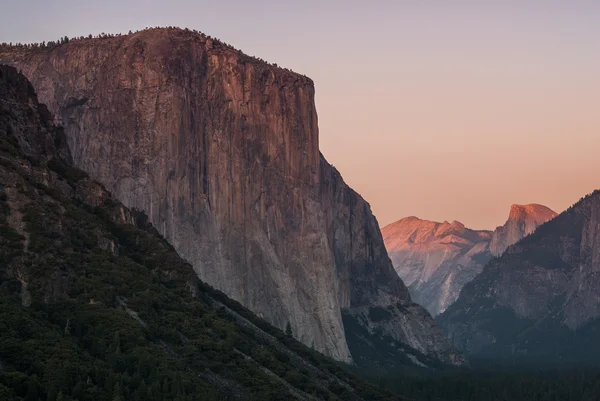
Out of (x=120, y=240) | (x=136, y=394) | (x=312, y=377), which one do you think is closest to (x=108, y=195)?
(x=120, y=240)

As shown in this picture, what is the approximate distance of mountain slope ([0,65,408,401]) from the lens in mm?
137750

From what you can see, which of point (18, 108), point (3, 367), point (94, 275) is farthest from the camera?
point (18, 108)

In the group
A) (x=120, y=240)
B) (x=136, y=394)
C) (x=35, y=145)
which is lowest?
(x=136, y=394)

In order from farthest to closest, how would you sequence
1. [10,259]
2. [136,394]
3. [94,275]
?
[94,275]
[10,259]
[136,394]

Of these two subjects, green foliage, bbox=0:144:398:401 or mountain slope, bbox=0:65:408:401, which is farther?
mountain slope, bbox=0:65:408:401

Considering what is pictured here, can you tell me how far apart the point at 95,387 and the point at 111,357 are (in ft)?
39.7

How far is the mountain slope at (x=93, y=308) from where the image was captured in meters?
138

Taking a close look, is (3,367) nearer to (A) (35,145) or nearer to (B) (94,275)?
(B) (94,275)

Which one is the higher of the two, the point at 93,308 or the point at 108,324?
the point at 93,308

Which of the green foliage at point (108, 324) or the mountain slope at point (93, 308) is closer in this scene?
the green foliage at point (108, 324)

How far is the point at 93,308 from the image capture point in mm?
156375

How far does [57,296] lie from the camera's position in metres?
156

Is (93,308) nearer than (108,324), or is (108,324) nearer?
(108,324)

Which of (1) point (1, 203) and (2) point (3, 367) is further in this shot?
(1) point (1, 203)
